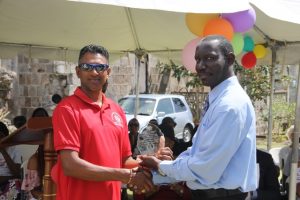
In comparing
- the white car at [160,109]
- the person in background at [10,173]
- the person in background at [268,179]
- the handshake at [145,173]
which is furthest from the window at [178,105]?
the handshake at [145,173]

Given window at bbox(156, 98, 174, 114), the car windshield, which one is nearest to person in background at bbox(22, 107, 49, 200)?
the car windshield

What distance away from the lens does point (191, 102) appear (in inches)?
638

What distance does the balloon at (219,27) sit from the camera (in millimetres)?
3661

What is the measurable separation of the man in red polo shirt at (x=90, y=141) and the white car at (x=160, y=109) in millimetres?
8097

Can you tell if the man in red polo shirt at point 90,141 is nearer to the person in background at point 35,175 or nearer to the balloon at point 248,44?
the person in background at point 35,175

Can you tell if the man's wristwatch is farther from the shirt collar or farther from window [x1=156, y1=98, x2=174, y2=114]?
window [x1=156, y1=98, x2=174, y2=114]

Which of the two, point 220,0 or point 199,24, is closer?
point 220,0

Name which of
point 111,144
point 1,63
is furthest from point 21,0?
point 1,63

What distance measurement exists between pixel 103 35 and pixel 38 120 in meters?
4.17

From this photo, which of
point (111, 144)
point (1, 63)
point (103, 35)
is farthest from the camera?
point (1, 63)

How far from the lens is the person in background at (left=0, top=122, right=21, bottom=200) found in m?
4.71

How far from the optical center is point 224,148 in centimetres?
216

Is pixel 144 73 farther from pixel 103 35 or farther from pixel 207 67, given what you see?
pixel 207 67

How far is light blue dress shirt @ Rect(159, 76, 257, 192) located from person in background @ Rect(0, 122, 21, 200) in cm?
287
